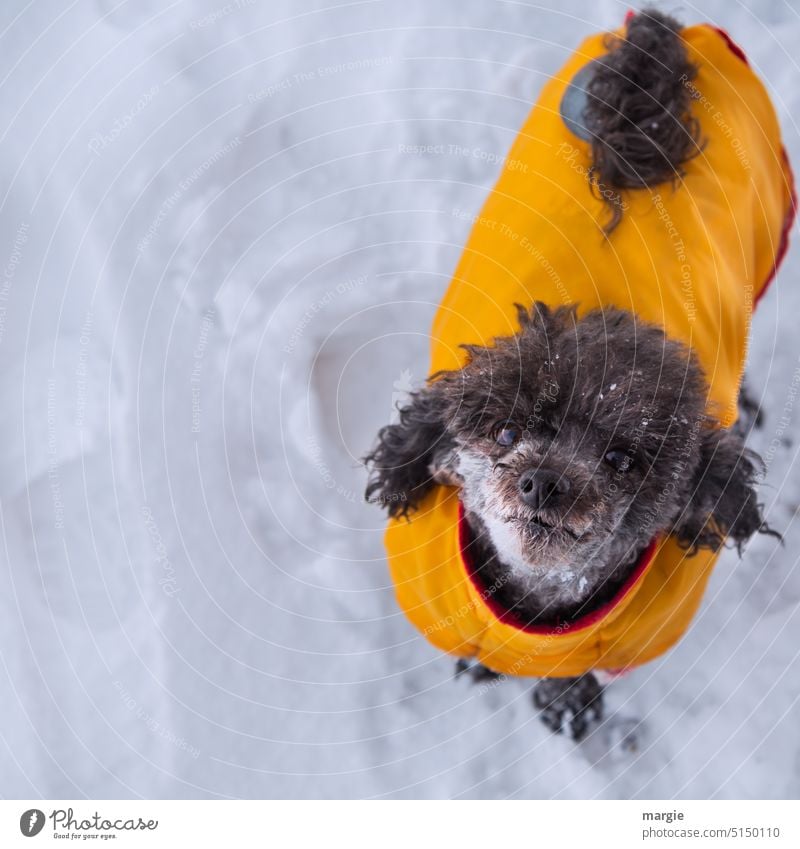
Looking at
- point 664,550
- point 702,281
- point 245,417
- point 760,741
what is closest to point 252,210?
point 245,417

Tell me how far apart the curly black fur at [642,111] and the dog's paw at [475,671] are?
56.7 inches

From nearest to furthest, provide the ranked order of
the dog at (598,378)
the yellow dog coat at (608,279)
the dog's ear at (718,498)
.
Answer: the dog at (598,378) → the dog's ear at (718,498) → the yellow dog coat at (608,279)

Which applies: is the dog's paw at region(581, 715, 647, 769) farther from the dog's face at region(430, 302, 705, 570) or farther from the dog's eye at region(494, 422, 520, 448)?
the dog's eye at region(494, 422, 520, 448)

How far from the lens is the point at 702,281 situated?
2.11 meters

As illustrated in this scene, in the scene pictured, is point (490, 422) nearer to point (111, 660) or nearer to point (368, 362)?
point (368, 362)

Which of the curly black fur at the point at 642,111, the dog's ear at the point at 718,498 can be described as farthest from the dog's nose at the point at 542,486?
the curly black fur at the point at 642,111

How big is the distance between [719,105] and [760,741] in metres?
1.94

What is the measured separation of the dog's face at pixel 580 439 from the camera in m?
1.72

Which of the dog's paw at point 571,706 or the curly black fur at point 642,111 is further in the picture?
the dog's paw at point 571,706

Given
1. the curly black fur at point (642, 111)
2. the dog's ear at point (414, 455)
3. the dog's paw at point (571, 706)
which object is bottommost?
the dog's paw at point (571, 706)

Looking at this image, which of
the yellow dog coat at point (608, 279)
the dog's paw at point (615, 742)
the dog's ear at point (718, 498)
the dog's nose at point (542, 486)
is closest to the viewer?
the dog's nose at point (542, 486)

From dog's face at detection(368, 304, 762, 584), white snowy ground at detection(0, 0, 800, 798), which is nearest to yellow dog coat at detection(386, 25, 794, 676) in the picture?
dog's face at detection(368, 304, 762, 584)
